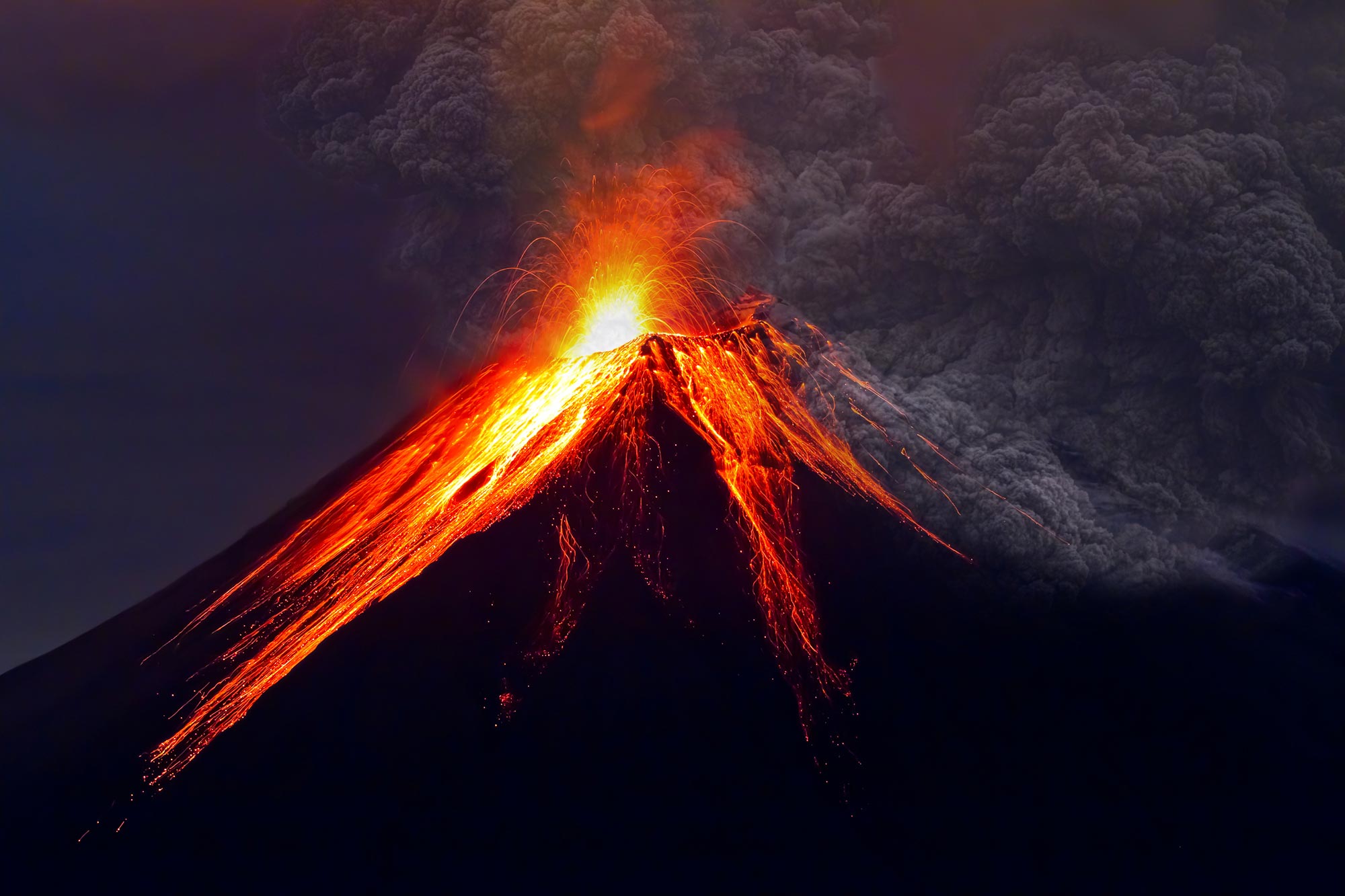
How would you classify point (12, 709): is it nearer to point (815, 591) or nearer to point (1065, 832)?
point (815, 591)

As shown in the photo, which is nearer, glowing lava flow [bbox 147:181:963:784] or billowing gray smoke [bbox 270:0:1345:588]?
glowing lava flow [bbox 147:181:963:784]

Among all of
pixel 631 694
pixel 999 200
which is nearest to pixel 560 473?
pixel 631 694

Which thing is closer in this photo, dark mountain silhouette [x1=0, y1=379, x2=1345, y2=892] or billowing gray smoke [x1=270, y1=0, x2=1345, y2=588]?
dark mountain silhouette [x1=0, y1=379, x2=1345, y2=892]

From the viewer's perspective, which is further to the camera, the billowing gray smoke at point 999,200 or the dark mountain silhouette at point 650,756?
the billowing gray smoke at point 999,200
